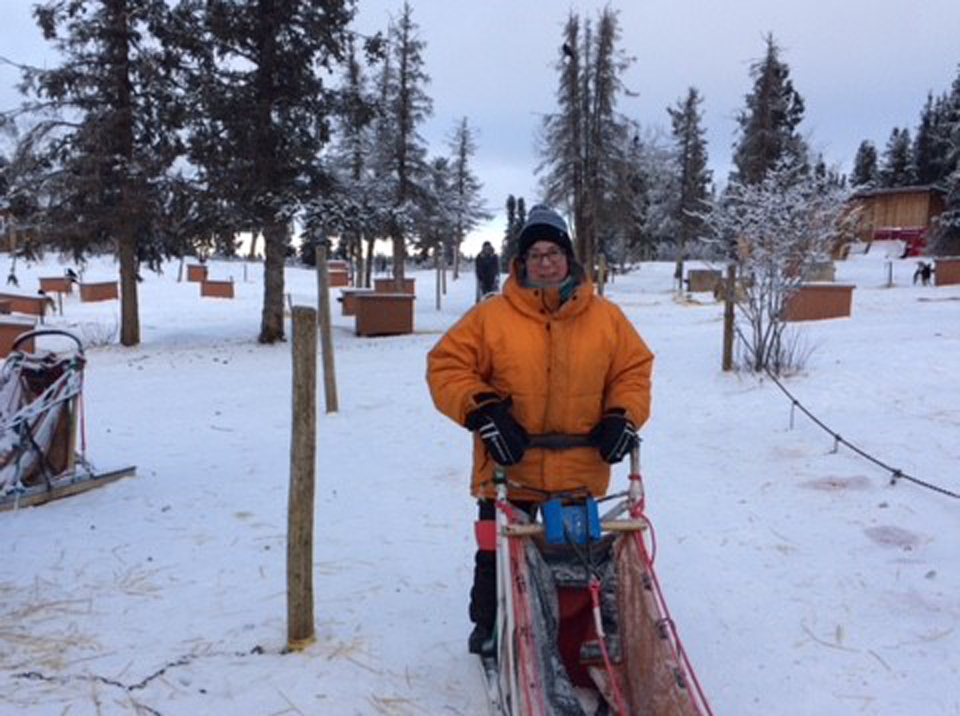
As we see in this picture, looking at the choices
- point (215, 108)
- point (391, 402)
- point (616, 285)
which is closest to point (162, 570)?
point (391, 402)

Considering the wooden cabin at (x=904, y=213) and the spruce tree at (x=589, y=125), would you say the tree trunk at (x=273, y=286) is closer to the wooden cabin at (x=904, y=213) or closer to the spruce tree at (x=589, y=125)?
the spruce tree at (x=589, y=125)

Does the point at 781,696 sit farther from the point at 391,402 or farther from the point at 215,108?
the point at 215,108

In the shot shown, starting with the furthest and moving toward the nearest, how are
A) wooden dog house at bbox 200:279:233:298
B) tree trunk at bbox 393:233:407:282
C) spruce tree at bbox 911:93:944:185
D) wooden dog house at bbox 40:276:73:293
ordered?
spruce tree at bbox 911:93:944:185
wooden dog house at bbox 40:276:73:293
wooden dog house at bbox 200:279:233:298
tree trunk at bbox 393:233:407:282

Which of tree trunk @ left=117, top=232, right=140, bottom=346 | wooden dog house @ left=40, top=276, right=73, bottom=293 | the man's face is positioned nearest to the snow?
the man's face

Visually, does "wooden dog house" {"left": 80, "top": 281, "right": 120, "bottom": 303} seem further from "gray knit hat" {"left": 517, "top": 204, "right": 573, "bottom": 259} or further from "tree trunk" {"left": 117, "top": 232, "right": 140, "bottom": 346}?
"gray knit hat" {"left": 517, "top": 204, "right": 573, "bottom": 259}

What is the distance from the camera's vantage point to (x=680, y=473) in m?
6.23

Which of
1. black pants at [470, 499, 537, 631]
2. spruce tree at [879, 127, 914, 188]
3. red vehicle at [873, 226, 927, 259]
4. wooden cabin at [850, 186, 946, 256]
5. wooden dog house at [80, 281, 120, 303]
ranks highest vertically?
spruce tree at [879, 127, 914, 188]

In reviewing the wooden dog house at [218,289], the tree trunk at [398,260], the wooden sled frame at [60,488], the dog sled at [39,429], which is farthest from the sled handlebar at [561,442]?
the wooden dog house at [218,289]

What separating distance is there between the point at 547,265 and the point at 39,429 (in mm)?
4241

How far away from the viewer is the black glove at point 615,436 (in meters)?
2.77

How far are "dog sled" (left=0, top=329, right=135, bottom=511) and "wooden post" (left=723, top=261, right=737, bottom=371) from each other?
23.4ft

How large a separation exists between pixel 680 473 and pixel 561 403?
3.69m

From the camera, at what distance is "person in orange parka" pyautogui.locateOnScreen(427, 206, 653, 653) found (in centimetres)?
286

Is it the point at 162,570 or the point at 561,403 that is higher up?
the point at 561,403
